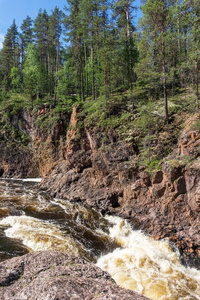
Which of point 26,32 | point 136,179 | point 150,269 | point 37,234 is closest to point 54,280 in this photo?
point 150,269

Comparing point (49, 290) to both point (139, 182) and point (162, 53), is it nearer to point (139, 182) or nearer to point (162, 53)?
point (139, 182)

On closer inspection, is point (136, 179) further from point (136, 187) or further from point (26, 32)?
point (26, 32)

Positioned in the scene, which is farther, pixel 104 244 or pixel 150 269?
pixel 104 244

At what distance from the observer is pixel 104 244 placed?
1052cm

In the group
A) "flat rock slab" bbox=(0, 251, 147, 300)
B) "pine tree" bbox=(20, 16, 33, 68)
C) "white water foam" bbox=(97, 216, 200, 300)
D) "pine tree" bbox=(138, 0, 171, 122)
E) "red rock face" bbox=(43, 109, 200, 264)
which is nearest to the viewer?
"flat rock slab" bbox=(0, 251, 147, 300)

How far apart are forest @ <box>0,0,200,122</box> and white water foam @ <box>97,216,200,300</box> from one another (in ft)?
33.6

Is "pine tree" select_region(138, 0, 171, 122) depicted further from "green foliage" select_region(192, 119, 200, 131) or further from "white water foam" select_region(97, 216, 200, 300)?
"white water foam" select_region(97, 216, 200, 300)

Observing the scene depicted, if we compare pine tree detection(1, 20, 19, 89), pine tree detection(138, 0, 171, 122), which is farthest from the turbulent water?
pine tree detection(1, 20, 19, 89)

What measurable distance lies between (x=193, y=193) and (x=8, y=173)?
25.6m

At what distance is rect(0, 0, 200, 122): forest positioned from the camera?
15.9 meters

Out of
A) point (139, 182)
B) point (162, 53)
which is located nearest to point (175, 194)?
point (139, 182)

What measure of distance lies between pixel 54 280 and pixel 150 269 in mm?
7101

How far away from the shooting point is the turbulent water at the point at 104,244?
775 centimetres

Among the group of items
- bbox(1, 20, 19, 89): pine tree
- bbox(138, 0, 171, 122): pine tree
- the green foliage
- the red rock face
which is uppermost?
bbox(1, 20, 19, 89): pine tree
